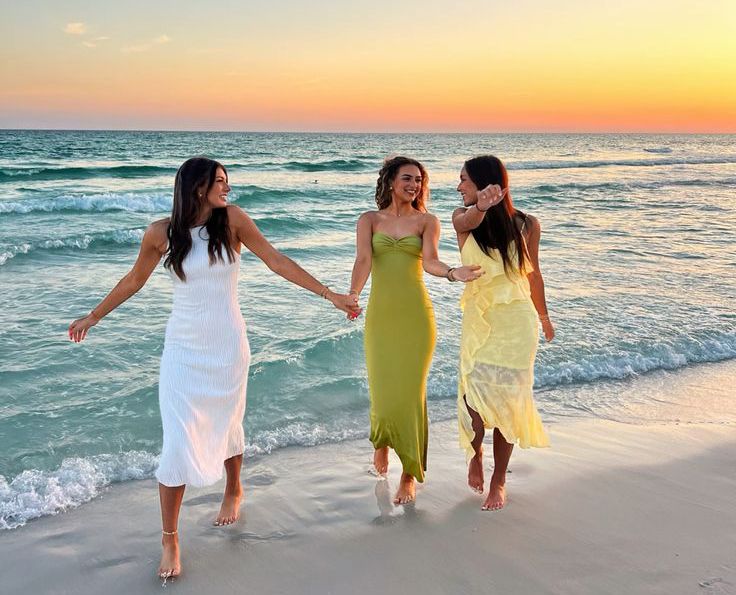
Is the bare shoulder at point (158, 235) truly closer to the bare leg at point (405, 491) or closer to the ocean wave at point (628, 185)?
the bare leg at point (405, 491)

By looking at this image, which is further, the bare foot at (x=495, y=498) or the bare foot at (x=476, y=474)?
the bare foot at (x=476, y=474)

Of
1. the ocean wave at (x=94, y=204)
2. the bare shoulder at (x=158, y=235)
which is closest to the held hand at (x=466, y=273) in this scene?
the bare shoulder at (x=158, y=235)

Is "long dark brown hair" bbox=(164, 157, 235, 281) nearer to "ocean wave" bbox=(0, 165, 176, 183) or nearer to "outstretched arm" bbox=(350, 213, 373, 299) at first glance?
"outstretched arm" bbox=(350, 213, 373, 299)

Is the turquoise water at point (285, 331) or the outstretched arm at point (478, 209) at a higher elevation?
the outstretched arm at point (478, 209)

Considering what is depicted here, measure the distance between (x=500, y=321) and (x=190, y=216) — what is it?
6.00ft

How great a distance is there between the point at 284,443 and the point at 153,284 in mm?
5466

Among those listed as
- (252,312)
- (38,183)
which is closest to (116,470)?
(252,312)

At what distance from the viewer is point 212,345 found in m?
3.60

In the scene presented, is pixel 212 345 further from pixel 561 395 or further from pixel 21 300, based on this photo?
pixel 21 300

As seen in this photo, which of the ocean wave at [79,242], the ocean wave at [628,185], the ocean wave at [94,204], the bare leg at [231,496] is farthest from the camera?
the ocean wave at [628,185]

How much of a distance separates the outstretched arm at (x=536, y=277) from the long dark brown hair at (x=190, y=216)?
1775mm

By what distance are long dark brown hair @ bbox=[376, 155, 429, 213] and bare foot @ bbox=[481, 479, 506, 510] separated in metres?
1.71

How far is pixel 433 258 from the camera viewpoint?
4.15 metres

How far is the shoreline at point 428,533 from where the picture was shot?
3402 millimetres
